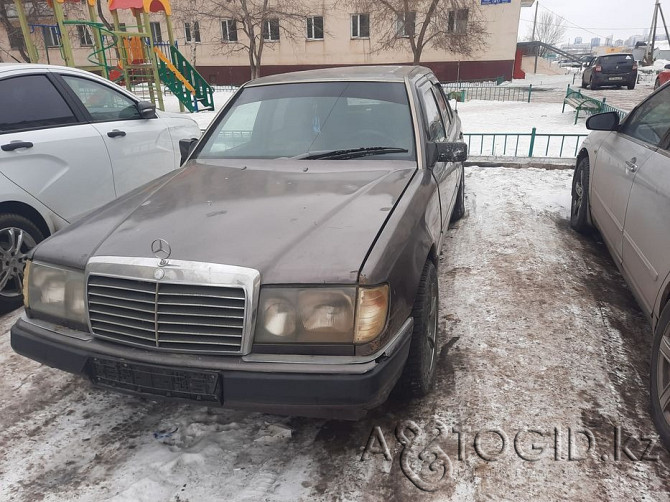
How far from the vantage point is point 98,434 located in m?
2.53

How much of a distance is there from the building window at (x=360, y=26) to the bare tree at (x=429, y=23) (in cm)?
47

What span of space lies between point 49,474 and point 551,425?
2428 millimetres

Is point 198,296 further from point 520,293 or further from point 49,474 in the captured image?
point 520,293

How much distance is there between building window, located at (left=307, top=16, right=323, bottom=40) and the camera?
28406 millimetres

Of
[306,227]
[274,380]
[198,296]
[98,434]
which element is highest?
[306,227]

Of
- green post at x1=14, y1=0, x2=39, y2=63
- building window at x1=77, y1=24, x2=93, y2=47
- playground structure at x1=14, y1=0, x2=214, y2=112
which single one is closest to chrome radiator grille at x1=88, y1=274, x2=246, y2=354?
playground structure at x1=14, y1=0, x2=214, y2=112

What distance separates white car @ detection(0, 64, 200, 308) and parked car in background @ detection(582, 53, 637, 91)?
79.3 ft

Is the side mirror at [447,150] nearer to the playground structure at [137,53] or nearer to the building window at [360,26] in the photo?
the playground structure at [137,53]

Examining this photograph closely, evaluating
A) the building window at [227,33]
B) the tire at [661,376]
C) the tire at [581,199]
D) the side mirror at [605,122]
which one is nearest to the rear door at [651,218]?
the tire at [661,376]

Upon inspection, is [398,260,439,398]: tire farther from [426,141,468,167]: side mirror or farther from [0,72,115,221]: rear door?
[0,72,115,221]: rear door

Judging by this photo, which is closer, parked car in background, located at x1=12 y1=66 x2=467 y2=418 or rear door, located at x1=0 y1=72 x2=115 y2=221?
parked car in background, located at x1=12 y1=66 x2=467 y2=418

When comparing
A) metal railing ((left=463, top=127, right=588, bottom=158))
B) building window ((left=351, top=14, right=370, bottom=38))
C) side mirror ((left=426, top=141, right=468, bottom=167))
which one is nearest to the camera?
side mirror ((left=426, top=141, right=468, bottom=167))

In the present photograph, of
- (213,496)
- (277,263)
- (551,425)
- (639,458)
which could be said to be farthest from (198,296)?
(639,458)

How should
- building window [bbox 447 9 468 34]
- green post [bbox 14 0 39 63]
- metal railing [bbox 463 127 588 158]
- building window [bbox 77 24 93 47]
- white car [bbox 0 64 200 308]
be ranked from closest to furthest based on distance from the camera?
white car [bbox 0 64 200 308], metal railing [bbox 463 127 588 158], green post [bbox 14 0 39 63], building window [bbox 447 9 468 34], building window [bbox 77 24 93 47]
